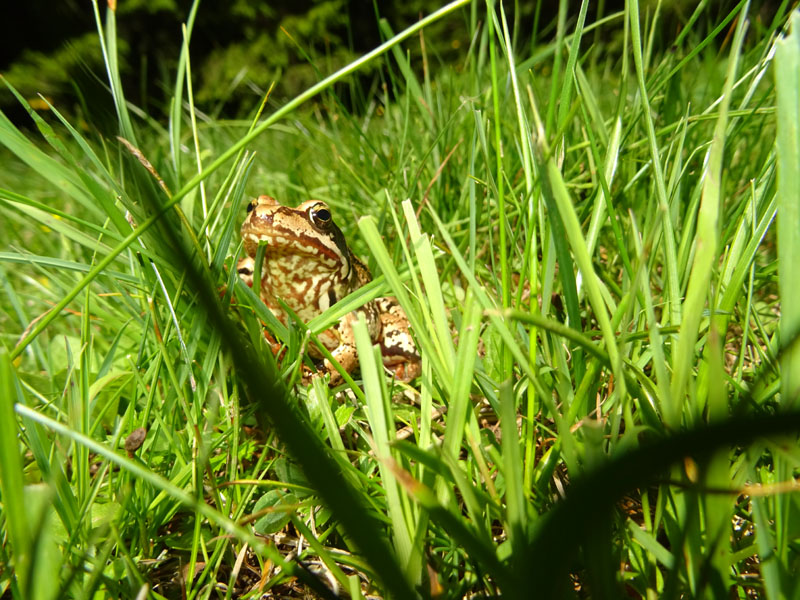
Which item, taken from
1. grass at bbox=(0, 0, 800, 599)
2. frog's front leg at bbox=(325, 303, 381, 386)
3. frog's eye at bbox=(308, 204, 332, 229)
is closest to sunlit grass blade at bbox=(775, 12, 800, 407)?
grass at bbox=(0, 0, 800, 599)

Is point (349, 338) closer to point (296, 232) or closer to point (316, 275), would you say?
point (316, 275)

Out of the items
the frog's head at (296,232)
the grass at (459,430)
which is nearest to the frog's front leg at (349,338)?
the frog's head at (296,232)

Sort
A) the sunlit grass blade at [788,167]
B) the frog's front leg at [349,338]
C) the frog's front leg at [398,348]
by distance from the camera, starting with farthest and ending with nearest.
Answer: the frog's front leg at [398,348]
the frog's front leg at [349,338]
the sunlit grass blade at [788,167]

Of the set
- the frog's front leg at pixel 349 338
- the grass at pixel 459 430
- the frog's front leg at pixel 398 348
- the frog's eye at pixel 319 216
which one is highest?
the frog's eye at pixel 319 216

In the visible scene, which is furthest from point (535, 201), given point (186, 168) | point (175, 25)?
point (175, 25)

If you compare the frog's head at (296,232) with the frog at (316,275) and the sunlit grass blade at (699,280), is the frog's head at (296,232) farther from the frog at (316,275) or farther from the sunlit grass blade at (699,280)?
the sunlit grass blade at (699,280)

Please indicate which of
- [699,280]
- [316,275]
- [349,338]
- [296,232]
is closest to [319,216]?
[296,232]

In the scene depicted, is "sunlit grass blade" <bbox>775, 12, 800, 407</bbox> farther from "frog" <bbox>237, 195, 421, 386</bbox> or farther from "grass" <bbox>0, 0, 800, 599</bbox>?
"frog" <bbox>237, 195, 421, 386</bbox>
